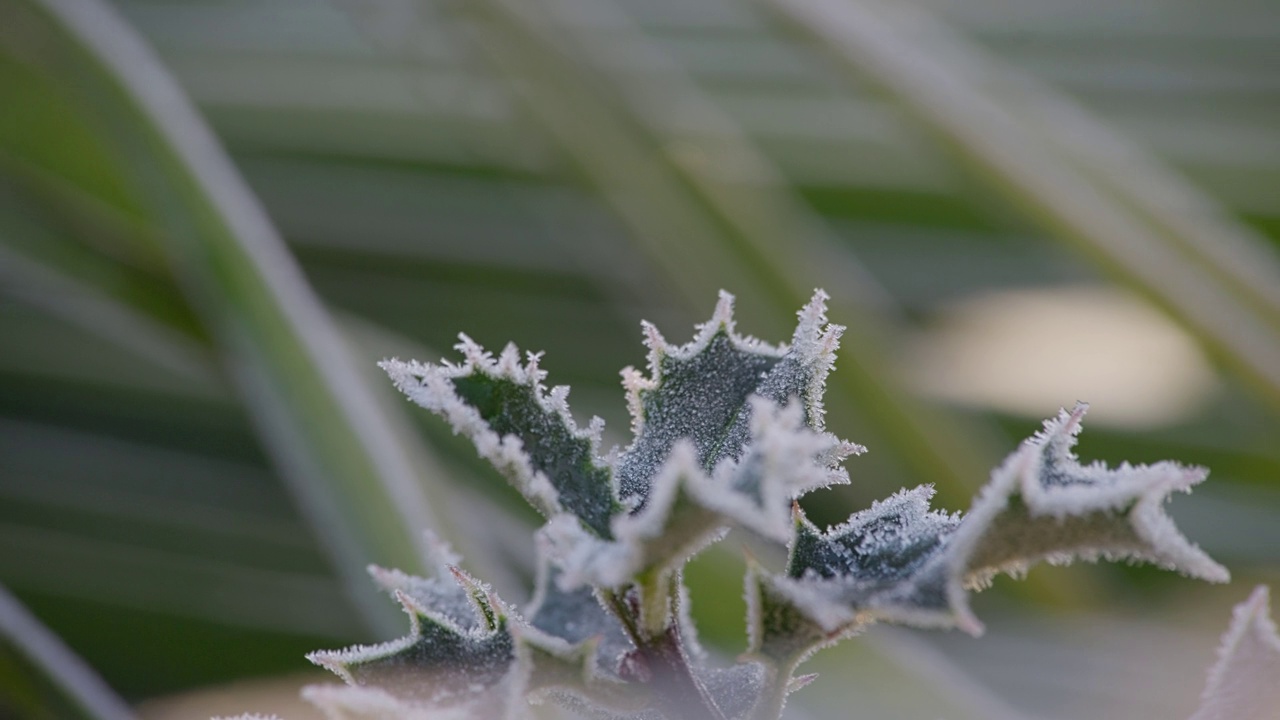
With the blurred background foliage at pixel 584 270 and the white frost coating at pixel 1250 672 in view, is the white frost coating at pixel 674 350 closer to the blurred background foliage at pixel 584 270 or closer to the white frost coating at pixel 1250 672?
the white frost coating at pixel 1250 672

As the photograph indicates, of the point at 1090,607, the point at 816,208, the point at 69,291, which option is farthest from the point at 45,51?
the point at 816,208

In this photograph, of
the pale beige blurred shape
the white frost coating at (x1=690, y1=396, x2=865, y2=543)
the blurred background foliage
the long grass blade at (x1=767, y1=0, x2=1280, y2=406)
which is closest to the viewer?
the white frost coating at (x1=690, y1=396, x2=865, y2=543)

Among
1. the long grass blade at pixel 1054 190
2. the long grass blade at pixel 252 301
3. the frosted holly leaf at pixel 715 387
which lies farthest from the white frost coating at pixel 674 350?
the long grass blade at pixel 1054 190

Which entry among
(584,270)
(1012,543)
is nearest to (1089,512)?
(1012,543)

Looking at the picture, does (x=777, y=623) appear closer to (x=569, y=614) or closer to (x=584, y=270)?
(x=569, y=614)

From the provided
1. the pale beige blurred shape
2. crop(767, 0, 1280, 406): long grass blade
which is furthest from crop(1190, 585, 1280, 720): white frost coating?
the pale beige blurred shape

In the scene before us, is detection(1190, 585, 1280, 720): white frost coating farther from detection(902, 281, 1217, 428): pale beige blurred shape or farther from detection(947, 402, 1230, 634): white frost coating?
detection(902, 281, 1217, 428): pale beige blurred shape

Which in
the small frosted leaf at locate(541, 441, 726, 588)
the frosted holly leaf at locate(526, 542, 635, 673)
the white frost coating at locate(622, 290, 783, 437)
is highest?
the white frost coating at locate(622, 290, 783, 437)
